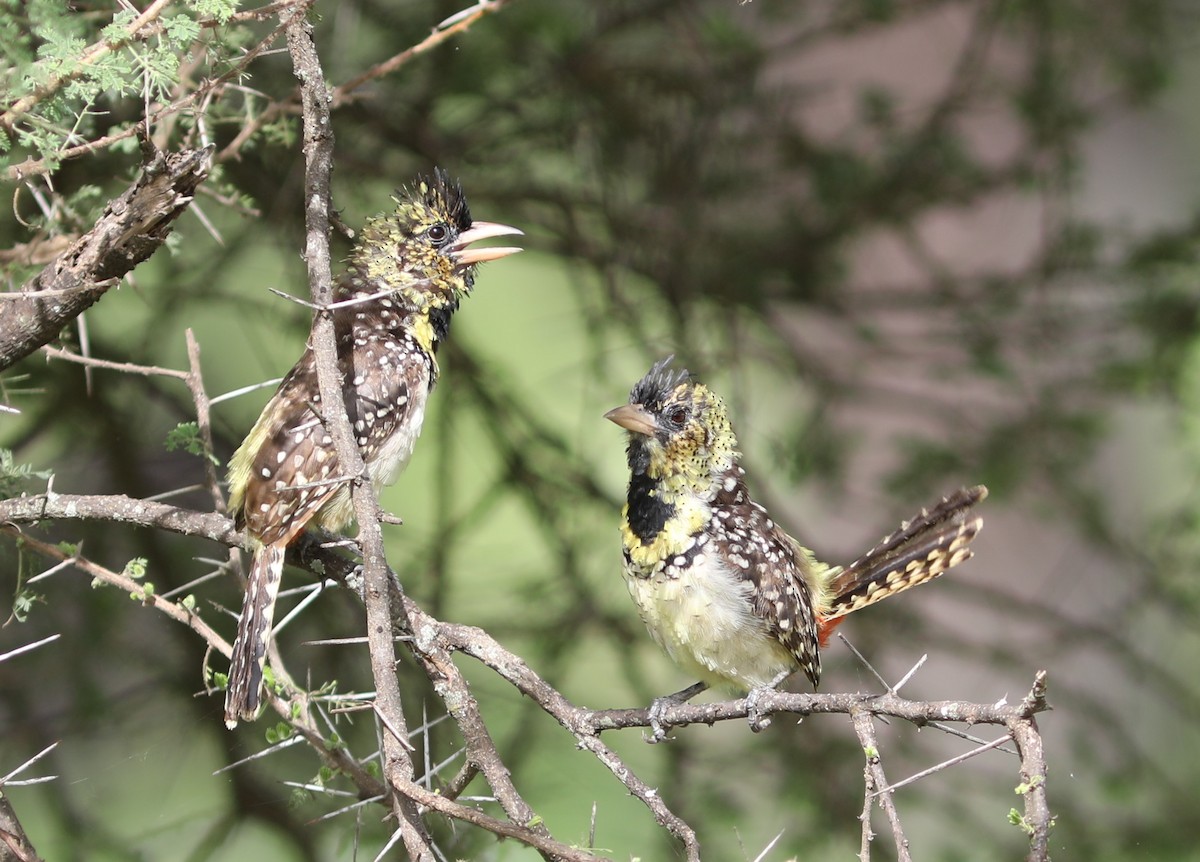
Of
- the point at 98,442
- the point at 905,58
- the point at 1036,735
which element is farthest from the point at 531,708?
the point at 905,58

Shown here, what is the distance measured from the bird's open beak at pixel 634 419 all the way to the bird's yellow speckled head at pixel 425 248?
0.59 m

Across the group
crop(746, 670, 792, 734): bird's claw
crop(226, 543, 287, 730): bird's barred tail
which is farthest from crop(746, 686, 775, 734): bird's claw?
crop(226, 543, 287, 730): bird's barred tail

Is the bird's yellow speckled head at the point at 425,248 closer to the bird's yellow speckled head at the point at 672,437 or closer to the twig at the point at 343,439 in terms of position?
the bird's yellow speckled head at the point at 672,437

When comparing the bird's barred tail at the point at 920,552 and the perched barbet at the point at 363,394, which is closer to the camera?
the perched barbet at the point at 363,394

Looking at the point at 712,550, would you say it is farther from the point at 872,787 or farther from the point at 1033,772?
the point at 1033,772

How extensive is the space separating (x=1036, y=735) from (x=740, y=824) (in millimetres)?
3539

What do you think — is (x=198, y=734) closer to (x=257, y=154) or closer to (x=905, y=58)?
(x=257, y=154)

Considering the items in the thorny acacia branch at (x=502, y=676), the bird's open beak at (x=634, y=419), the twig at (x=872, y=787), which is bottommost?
the twig at (x=872, y=787)

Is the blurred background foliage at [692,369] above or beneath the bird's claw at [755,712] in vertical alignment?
above

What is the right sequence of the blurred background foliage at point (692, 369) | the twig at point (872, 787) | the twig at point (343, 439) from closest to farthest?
the twig at point (872, 787) → the twig at point (343, 439) → the blurred background foliage at point (692, 369)

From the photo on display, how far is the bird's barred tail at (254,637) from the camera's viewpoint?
276 cm

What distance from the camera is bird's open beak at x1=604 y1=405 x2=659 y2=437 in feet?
10.5

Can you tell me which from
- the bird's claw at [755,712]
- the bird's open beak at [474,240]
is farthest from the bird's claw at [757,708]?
the bird's open beak at [474,240]

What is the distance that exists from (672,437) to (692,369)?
4.59ft
